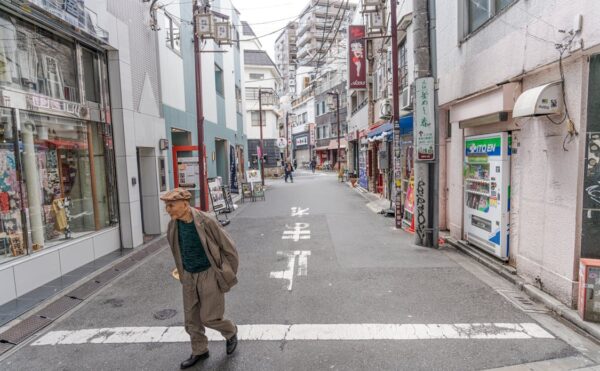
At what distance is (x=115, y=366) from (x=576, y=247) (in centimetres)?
558

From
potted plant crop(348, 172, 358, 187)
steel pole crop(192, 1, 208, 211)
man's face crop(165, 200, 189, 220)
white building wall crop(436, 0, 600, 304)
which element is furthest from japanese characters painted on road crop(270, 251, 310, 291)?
potted plant crop(348, 172, 358, 187)

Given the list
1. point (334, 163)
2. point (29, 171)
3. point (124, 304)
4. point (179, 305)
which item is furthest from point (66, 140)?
point (334, 163)

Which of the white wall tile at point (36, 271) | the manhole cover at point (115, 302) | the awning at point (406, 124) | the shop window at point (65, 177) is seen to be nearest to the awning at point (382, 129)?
the awning at point (406, 124)

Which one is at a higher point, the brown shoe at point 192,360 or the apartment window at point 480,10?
the apartment window at point 480,10

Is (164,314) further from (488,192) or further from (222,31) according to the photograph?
(222,31)

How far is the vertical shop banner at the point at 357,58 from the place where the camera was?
60.8 ft

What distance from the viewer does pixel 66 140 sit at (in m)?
7.50

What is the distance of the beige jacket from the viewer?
372 centimetres

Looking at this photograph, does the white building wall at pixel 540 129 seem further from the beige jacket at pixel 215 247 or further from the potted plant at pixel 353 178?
the potted plant at pixel 353 178

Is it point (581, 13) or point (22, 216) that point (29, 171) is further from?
point (581, 13)

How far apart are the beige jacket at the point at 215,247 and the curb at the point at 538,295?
13.4 ft

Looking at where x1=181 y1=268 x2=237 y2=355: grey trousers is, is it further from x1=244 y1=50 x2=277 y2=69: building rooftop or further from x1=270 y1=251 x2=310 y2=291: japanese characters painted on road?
x1=244 y1=50 x2=277 y2=69: building rooftop

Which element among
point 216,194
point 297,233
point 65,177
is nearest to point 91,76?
point 65,177

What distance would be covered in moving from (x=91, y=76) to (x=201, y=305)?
6854mm
